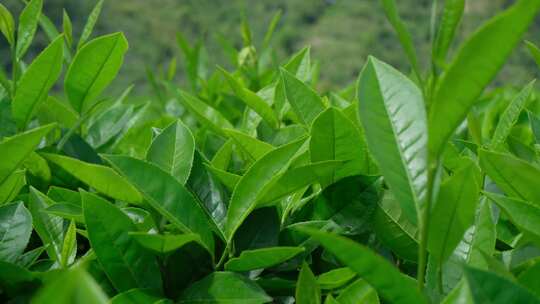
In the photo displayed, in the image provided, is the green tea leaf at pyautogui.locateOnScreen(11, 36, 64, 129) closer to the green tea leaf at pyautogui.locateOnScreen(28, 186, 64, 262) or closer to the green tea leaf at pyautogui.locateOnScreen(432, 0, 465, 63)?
the green tea leaf at pyautogui.locateOnScreen(28, 186, 64, 262)

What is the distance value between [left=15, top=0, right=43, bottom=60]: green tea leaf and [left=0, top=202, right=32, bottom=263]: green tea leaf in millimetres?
364

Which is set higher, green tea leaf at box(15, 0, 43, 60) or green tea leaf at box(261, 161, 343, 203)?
green tea leaf at box(15, 0, 43, 60)

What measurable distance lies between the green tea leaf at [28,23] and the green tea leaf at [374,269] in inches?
27.8

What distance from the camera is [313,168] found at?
30.2 inches

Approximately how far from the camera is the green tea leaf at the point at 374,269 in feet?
1.87

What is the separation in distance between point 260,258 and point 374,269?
18 cm

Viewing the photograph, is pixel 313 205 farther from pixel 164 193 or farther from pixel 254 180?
pixel 164 193

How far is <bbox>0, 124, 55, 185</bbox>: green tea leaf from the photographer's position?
0.73 metres

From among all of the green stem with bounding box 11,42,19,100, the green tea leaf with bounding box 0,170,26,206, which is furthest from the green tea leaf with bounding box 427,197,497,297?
the green stem with bounding box 11,42,19,100

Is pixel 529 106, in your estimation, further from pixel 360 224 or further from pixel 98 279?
pixel 98 279

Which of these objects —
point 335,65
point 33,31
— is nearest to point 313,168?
point 33,31

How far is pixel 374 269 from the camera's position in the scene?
0.59 meters

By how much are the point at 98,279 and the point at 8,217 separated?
15 cm

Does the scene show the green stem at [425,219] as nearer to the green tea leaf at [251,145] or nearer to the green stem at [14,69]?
the green tea leaf at [251,145]
